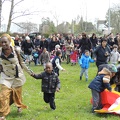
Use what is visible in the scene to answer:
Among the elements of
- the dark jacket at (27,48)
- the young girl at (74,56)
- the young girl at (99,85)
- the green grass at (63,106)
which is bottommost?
the green grass at (63,106)

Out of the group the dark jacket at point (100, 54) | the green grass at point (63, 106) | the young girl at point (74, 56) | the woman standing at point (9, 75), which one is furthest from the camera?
the young girl at point (74, 56)

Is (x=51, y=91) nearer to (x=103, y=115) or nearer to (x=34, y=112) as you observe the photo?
(x=34, y=112)

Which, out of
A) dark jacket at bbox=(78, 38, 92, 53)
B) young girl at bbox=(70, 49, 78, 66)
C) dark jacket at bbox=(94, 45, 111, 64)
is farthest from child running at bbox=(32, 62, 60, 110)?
young girl at bbox=(70, 49, 78, 66)

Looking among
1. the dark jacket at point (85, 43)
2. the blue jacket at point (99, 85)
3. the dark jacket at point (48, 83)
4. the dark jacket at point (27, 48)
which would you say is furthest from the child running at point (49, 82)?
the dark jacket at point (27, 48)

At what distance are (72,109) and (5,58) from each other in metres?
2.42

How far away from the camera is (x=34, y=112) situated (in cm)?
727

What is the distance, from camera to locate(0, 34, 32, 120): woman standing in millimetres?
6227

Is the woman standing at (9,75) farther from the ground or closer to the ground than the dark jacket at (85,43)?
closer to the ground

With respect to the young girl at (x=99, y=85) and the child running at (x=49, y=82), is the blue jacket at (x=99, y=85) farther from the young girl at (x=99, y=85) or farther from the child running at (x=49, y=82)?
the child running at (x=49, y=82)

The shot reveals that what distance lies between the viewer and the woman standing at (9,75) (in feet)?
20.4

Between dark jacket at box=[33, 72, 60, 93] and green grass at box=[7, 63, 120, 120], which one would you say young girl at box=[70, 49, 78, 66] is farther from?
dark jacket at box=[33, 72, 60, 93]

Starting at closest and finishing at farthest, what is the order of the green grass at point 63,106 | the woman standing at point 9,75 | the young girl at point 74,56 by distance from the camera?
1. the woman standing at point 9,75
2. the green grass at point 63,106
3. the young girl at point 74,56

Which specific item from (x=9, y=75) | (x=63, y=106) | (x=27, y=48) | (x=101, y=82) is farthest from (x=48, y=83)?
(x=27, y=48)

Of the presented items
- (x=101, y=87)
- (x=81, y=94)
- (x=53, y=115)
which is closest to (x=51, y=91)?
(x=53, y=115)
